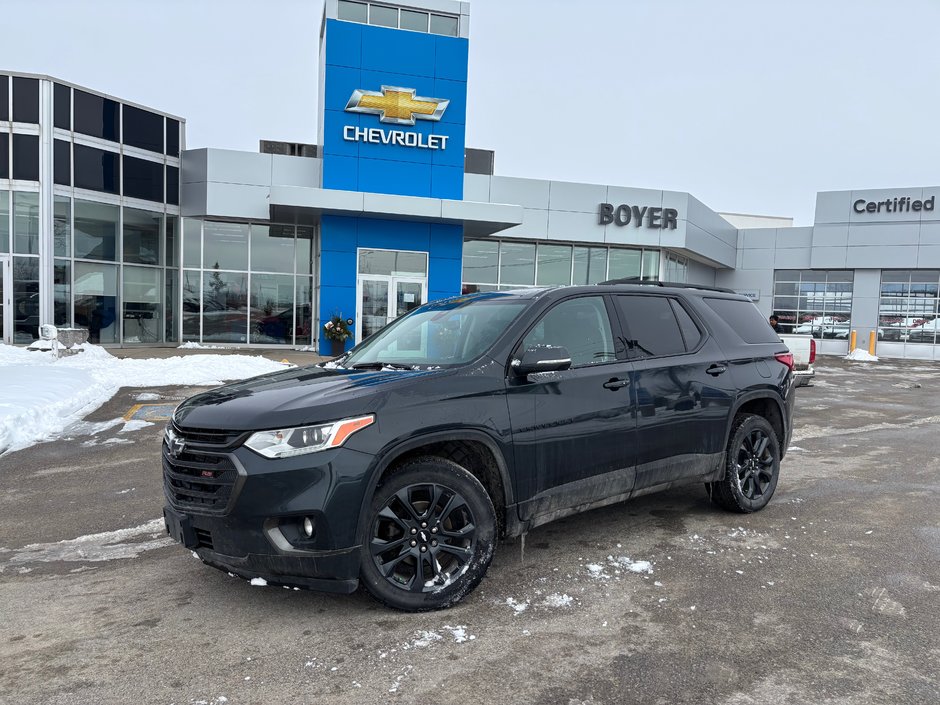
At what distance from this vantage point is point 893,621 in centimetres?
354

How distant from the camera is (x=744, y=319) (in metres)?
5.74

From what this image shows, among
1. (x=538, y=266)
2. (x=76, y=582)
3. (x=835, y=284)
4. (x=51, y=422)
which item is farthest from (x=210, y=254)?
(x=835, y=284)

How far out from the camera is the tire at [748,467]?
17.1ft

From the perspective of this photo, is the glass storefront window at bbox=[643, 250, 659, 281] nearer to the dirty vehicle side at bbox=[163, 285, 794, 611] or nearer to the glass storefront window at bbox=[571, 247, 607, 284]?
the glass storefront window at bbox=[571, 247, 607, 284]

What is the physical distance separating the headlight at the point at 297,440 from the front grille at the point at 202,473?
5.3 inches

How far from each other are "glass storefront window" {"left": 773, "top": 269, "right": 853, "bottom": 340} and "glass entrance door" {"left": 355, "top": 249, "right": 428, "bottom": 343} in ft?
68.4

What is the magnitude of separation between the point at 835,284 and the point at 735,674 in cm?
3443

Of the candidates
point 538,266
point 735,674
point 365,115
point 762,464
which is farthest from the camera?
point 538,266

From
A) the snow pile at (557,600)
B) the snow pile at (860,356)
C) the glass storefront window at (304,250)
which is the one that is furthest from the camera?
the snow pile at (860,356)

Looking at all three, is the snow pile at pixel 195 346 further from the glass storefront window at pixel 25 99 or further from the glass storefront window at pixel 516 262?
the glass storefront window at pixel 516 262

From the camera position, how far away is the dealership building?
20.2m

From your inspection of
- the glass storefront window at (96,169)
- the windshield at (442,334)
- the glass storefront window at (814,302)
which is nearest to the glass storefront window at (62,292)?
the glass storefront window at (96,169)

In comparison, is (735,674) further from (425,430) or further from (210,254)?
(210,254)

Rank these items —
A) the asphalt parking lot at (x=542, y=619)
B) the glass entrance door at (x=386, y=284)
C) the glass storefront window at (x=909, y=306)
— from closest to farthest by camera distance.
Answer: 1. the asphalt parking lot at (x=542, y=619)
2. the glass entrance door at (x=386, y=284)
3. the glass storefront window at (x=909, y=306)
